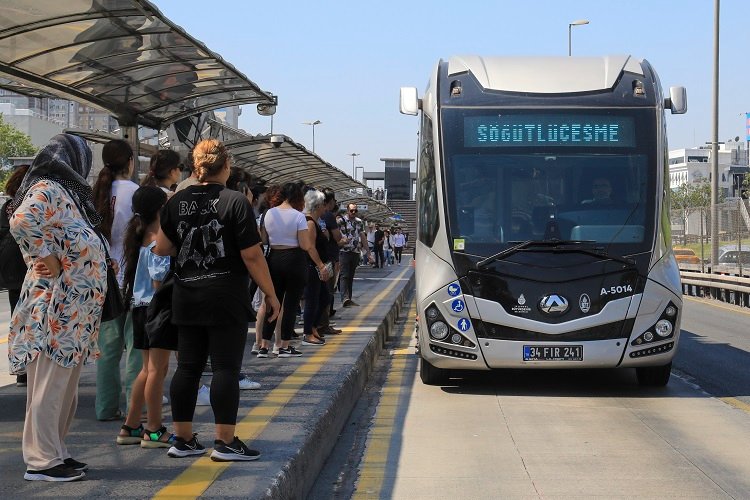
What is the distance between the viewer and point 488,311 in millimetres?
10477

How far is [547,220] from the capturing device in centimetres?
1080

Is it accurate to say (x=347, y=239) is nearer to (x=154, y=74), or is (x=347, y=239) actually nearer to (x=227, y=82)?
(x=227, y=82)

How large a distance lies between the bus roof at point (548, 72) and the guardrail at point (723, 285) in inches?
589

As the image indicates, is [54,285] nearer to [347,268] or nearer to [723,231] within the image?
[347,268]

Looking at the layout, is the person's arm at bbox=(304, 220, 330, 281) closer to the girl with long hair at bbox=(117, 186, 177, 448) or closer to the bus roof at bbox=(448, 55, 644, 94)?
the bus roof at bbox=(448, 55, 644, 94)

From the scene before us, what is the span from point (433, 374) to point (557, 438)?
3.02m

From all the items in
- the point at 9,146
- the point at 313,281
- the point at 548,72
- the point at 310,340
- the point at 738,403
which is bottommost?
the point at 738,403

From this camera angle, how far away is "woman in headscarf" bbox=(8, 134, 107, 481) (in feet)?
18.1

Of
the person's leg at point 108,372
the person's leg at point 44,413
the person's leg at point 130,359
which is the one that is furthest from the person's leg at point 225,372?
the person's leg at point 108,372

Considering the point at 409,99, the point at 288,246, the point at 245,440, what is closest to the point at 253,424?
the point at 245,440

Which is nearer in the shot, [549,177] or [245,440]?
[245,440]

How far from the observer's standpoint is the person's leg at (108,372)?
24.6ft

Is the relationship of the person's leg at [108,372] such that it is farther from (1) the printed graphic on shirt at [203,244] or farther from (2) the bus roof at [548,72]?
(2) the bus roof at [548,72]

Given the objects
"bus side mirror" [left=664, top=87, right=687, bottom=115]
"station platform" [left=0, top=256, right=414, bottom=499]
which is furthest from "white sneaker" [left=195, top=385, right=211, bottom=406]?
"bus side mirror" [left=664, top=87, right=687, bottom=115]
